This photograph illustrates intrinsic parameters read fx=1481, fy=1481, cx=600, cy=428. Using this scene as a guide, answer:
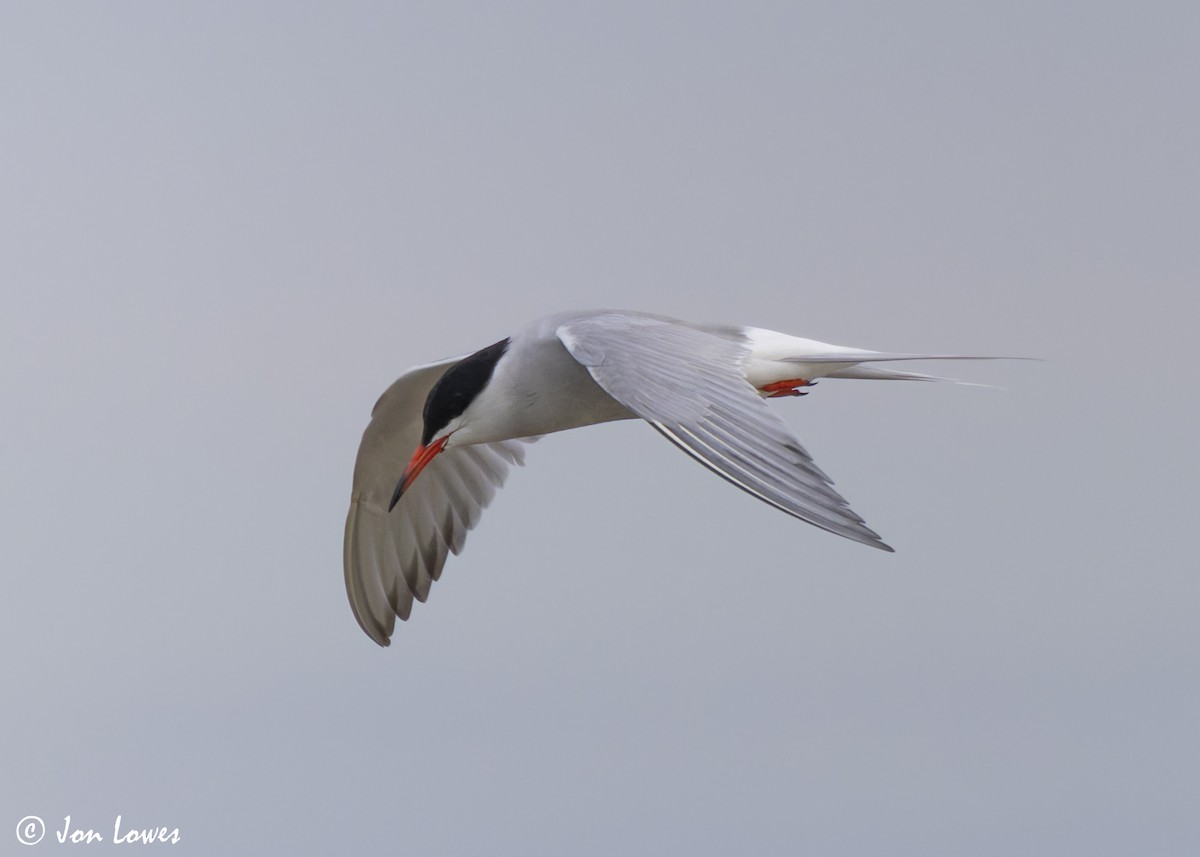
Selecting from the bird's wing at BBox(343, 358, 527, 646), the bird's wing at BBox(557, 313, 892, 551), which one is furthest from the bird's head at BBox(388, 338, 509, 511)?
the bird's wing at BBox(343, 358, 527, 646)

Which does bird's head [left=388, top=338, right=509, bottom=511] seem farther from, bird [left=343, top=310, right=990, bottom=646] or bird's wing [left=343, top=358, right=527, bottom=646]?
bird's wing [left=343, top=358, right=527, bottom=646]

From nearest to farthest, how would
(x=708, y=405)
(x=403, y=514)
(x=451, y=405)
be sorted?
(x=708, y=405) < (x=451, y=405) < (x=403, y=514)

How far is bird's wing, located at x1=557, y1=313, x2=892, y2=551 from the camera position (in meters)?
4.18

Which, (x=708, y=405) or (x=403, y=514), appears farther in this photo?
(x=403, y=514)

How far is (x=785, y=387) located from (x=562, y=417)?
92 cm

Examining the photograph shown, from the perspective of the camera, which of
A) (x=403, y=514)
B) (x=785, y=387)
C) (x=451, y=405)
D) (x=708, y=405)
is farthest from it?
(x=403, y=514)

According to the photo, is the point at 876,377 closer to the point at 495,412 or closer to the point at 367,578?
the point at 495,412

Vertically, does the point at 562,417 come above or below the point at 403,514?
above

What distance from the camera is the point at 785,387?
5.98 meters

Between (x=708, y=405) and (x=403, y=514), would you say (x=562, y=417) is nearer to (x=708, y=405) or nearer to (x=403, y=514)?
(x=708, y=405)

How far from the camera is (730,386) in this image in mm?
4828

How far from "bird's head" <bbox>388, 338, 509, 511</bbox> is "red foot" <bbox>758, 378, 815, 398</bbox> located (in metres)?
1.07

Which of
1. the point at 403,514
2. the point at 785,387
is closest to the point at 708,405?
the point at 785,387

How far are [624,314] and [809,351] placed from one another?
76 cm
